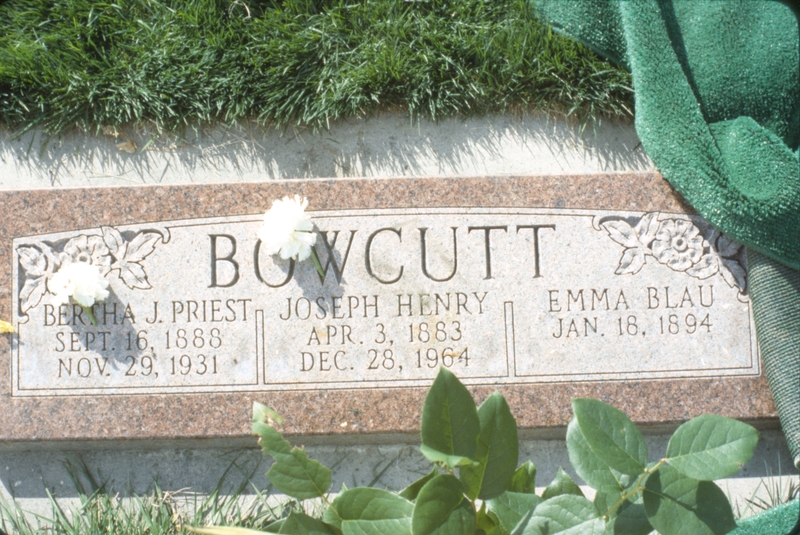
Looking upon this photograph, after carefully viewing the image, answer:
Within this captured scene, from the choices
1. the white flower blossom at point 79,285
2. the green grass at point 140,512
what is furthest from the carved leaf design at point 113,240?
the green grass at point 140,512

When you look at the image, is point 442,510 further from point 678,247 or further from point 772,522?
point 772,522

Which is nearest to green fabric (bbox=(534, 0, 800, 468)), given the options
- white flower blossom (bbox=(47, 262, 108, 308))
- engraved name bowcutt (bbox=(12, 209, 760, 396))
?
engraved name bowcutt (bbox=(12, 209, 760, 396))

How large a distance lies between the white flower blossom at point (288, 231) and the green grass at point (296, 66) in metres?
0.55

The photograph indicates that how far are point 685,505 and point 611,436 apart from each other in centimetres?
19

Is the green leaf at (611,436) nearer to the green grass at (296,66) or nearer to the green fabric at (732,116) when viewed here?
the green fabric at (732,116)

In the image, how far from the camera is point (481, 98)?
2.78 meters

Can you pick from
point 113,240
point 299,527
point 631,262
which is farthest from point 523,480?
point 113,240

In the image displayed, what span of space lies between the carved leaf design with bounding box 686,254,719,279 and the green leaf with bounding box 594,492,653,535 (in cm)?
150

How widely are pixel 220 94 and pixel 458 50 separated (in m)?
1.10

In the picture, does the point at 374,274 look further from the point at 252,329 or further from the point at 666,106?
the point at 666,106

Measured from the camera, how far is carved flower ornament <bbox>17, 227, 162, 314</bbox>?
2525mm

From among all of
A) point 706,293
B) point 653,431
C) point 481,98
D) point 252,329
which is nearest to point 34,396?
point 252,329

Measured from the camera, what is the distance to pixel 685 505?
1.20 m

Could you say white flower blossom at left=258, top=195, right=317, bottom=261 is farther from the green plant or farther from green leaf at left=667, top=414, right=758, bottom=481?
green leaf at left=667, top=414, right=758, bottom=481
